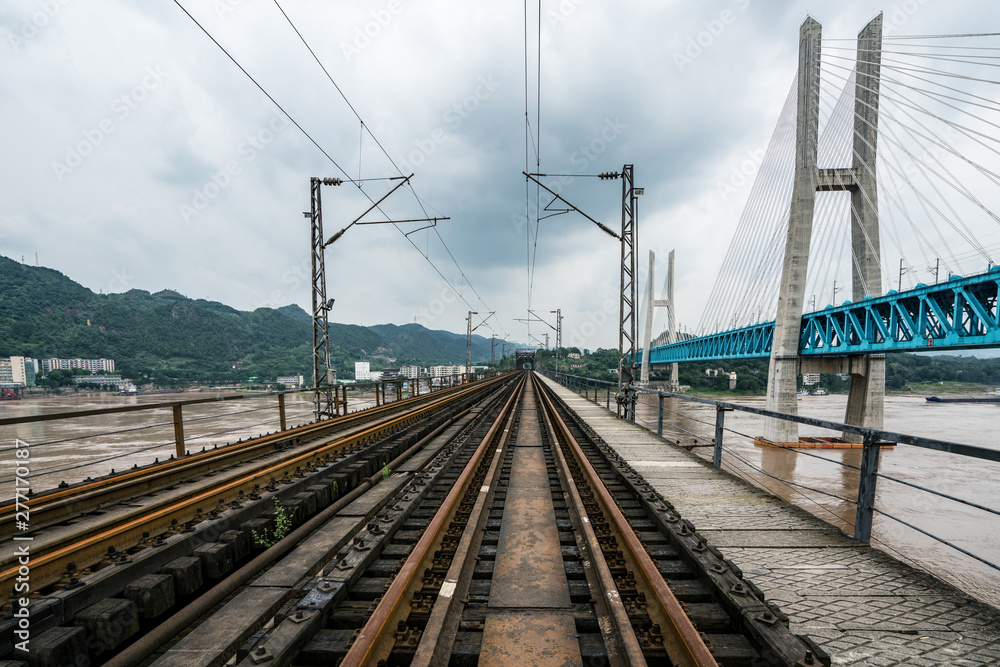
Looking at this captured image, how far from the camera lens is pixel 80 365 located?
7394cm

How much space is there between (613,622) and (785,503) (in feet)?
12.0

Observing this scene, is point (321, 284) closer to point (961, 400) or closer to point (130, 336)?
point (130, 336)

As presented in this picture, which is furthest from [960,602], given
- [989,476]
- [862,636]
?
[989,476]

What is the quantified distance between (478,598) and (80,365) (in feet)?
356

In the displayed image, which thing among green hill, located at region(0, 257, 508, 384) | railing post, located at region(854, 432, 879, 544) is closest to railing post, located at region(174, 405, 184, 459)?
railing post, located at region(854, 432, 879, 544)

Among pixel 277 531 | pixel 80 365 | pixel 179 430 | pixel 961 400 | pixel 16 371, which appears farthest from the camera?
pixel 961 400

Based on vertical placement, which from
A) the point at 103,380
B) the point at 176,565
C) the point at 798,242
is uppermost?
the point at 798,242

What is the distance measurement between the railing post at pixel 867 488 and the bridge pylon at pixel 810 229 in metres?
23.0

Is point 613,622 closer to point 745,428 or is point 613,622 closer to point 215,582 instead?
point 215,582

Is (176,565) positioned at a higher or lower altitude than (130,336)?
lower

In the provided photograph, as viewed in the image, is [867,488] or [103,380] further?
[103,380]

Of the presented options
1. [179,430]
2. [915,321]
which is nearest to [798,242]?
[915,321]

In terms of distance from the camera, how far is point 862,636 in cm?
238

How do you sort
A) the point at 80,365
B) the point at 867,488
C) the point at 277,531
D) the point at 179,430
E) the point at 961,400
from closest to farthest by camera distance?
the point at 867,488 → the point at 277,531 → the point at 179,430 → the point at 80,365 → the point at 961,400
